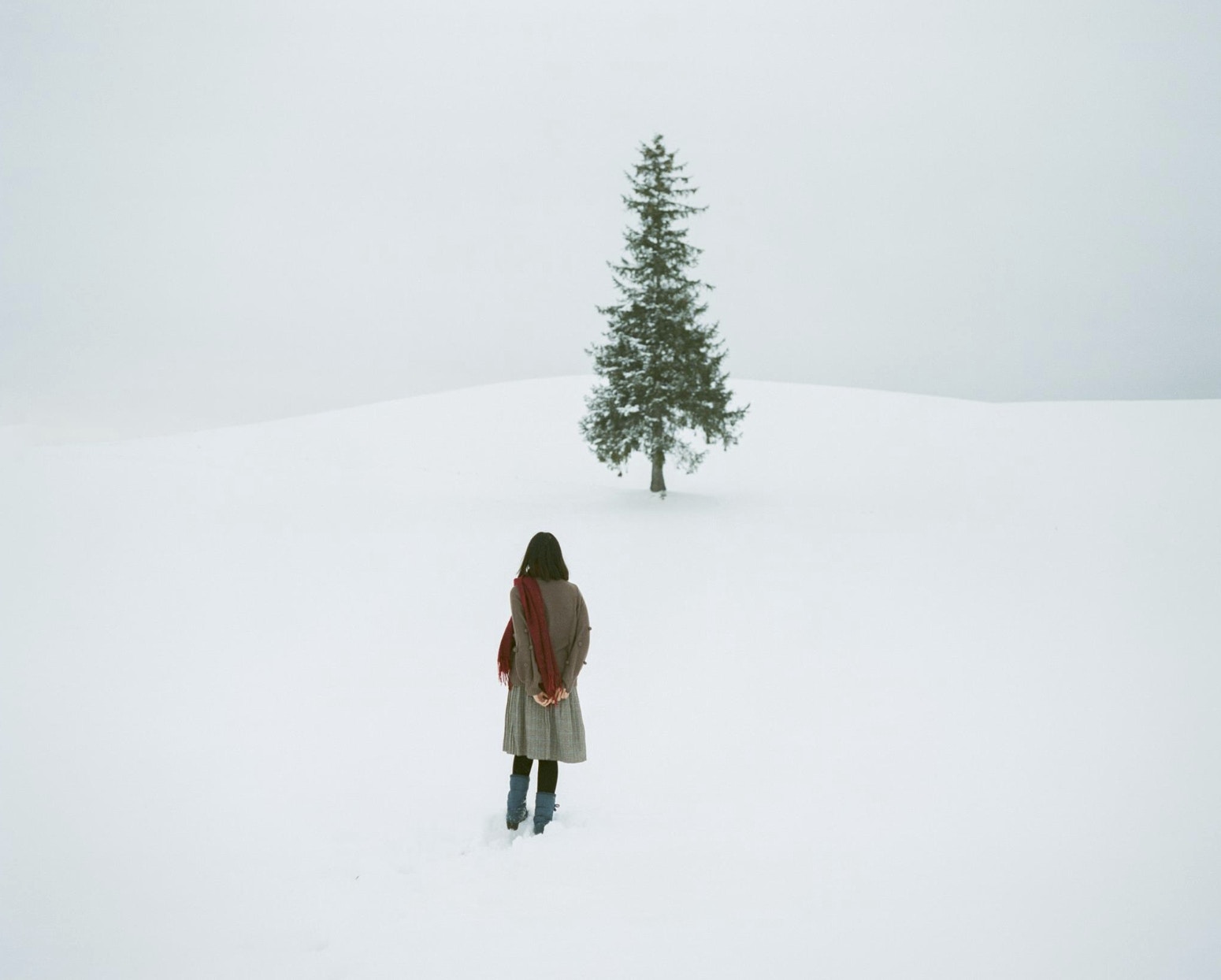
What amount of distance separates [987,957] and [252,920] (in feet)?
13.7

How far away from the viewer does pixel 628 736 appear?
341 inches

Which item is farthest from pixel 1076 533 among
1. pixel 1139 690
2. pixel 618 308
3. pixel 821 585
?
pixel 618 308

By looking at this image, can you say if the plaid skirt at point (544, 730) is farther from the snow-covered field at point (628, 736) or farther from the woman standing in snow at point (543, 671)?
the snow-covered field at point (628, 736)

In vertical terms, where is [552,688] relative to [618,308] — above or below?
below

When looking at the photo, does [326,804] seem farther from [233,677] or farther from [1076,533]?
[1076,533]

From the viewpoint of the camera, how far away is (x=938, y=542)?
56.7 ft

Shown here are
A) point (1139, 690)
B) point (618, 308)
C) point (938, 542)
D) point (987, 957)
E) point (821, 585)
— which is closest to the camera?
point (987, 957)

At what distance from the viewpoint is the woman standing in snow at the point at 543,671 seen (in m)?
5.61

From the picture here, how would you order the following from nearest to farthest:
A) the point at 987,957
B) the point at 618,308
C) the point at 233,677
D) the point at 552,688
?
the point at 987,957 → the point at 552,688 → the point at 233,677 → the point at 618,308

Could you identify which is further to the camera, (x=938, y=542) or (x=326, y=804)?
(x=938, y=542)

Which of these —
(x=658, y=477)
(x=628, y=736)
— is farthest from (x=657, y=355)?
(x=628, y=736)

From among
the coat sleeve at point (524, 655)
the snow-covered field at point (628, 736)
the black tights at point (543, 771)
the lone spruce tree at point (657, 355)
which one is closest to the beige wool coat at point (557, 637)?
the coat sleeve at point (524, 655)

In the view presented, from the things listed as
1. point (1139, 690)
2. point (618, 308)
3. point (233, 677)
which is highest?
point (618, 308)

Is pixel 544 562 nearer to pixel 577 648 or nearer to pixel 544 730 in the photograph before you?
pixel 577 648
